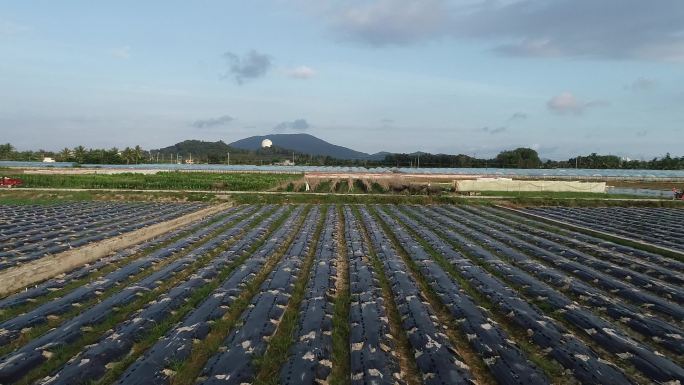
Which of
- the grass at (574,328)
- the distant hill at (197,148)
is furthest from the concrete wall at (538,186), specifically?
the distant hill at (197,148)

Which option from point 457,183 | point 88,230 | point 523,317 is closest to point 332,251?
point 523,317

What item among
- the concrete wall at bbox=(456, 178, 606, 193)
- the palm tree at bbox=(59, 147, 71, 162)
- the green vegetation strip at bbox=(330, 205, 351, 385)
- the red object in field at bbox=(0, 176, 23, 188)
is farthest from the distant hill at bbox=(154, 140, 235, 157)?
the green vegetation strip at bbox=(330, 205, 351, 385)

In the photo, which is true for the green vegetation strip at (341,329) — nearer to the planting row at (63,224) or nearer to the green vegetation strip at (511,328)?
the green vegetation strip at (511,328)

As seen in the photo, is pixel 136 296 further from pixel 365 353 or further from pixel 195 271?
pixel 365 353

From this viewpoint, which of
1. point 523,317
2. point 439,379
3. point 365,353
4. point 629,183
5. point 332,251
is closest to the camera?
point 439,379

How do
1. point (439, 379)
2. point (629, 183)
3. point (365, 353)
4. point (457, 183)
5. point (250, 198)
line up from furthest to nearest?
point (629, 183) < point (457, 183) < point (250, 198) < point (365, 353) < point (439, 379)

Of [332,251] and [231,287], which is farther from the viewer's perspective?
[332,251]

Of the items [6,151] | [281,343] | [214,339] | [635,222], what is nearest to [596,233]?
[635,222]
